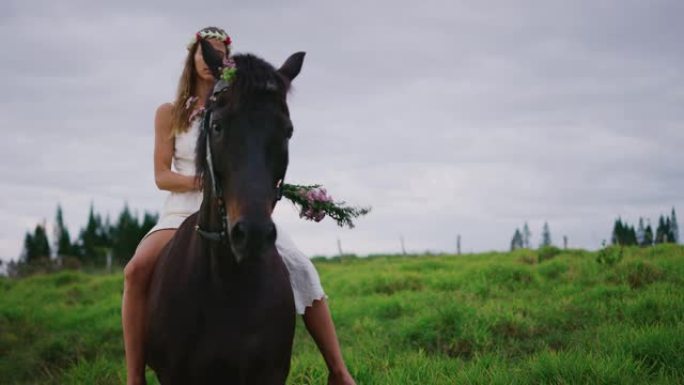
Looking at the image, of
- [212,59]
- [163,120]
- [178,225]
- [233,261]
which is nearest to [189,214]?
[178,225]

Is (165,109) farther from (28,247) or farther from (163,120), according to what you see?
(28,247)

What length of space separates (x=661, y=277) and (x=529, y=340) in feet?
12.4

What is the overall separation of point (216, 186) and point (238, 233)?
42 centimetres

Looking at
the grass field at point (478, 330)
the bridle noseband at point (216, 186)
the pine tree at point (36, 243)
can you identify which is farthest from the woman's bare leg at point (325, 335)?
the pine tree at point (36, 243)

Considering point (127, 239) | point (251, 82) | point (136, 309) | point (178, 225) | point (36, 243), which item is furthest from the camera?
point (36, 243)

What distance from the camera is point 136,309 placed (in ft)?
11.7

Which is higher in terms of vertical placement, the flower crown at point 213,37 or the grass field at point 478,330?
the flower crown at point 213,37

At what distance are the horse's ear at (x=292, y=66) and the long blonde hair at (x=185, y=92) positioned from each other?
1.09 m

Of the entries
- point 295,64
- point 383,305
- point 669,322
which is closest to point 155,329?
point 295,64

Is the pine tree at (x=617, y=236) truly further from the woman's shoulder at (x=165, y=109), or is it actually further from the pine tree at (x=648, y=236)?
the woman's shoulder at (x=165, y=109)

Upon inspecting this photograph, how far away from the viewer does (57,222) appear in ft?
231

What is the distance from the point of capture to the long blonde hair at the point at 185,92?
385cm

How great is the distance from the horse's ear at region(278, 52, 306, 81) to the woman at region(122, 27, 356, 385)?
32.2 inches

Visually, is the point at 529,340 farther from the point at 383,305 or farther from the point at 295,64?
the point at 295,64
